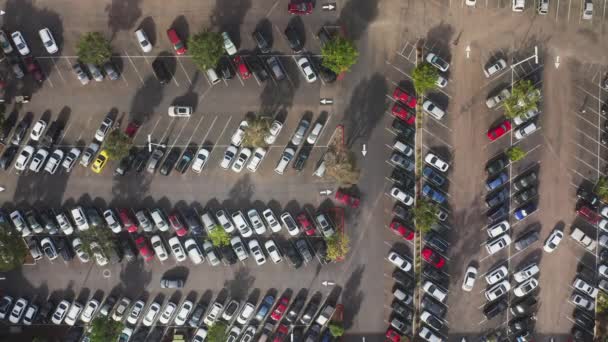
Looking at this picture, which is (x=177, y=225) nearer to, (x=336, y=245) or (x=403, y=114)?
(x=336, y=245)

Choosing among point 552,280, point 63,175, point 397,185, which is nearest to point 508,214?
point 552,280

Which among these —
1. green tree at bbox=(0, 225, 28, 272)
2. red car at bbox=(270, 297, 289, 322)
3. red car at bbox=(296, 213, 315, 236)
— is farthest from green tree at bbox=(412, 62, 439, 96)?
green tree at bbox=(0, 225, 28, 272)

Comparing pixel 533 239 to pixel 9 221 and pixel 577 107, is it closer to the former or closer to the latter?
pixel 577 107

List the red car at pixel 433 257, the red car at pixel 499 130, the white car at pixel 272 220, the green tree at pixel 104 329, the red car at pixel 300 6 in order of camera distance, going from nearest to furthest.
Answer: the green tree at pixel 104 329 < the red car at pixel 300 6 < the red car at pixel 499 130 < the white car at pixel 272 220 < the red car at pixel 433 257

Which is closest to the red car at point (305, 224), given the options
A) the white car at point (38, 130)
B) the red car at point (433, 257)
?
the red car at point (433, 257)

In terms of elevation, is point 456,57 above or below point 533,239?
above

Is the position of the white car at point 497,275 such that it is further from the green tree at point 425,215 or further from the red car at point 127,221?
the red car at point 127,221
